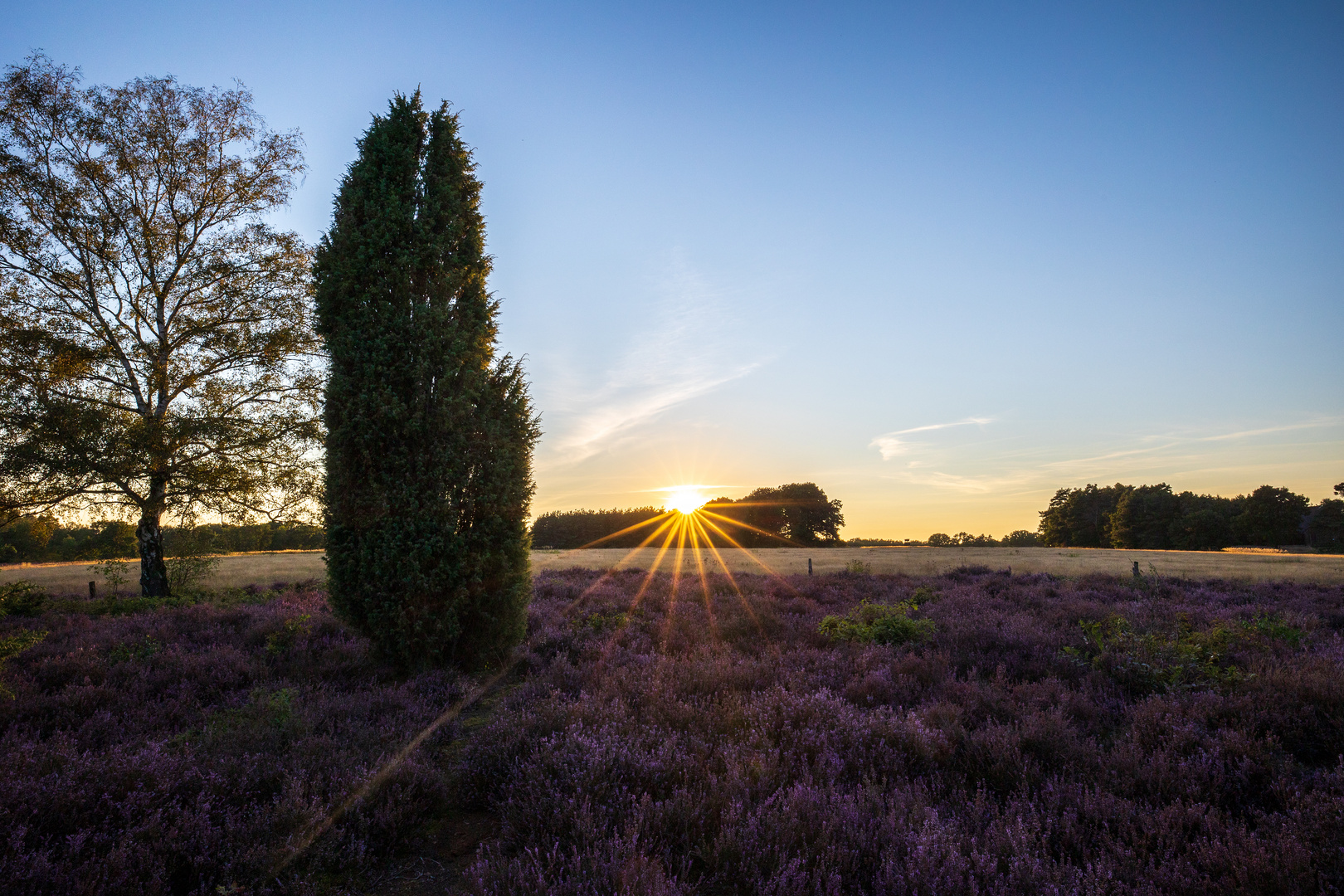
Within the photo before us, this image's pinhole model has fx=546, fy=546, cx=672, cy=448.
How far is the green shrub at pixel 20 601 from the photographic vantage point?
37.3 ft

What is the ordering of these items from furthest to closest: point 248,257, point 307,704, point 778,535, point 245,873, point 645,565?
point 778,535 < point 645,565 < point 248,257 < point 307,704 < point 245,873

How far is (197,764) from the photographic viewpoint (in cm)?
410

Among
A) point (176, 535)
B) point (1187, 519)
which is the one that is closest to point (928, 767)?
point (176, 535)

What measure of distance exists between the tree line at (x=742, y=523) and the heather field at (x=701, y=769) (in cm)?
6455

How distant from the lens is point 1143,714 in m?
4.93

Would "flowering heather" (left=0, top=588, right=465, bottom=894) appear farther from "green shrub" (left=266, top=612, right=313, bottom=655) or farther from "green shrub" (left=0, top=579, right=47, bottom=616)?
"green shrub" (left=0, top=579, right=47, bottom=616)

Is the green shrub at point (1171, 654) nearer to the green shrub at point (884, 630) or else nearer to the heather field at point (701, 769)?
the heather field at point (701, 769)

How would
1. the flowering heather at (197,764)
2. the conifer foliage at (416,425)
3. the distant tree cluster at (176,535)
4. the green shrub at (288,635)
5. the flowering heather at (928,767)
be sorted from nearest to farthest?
the flowering heather at (928,767), the flowering heather at (197,764), the conifer foliage at (416,425), the green shrub at (288,635), the distant tree cluster at (176,535)

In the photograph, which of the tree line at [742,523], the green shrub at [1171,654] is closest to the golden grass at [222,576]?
the green shrub at [1171,654]

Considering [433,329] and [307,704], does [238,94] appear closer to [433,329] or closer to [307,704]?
[433,329]

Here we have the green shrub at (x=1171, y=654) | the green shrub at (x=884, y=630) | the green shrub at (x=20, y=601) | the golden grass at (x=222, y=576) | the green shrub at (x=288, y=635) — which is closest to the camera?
the green shrub at (x=1171, y=654)

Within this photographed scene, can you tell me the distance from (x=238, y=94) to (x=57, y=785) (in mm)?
19084

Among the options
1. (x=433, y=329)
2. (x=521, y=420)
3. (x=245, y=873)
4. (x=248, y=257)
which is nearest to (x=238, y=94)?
(x=248, y=257)

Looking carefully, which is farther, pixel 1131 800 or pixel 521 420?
pixel 521 420
